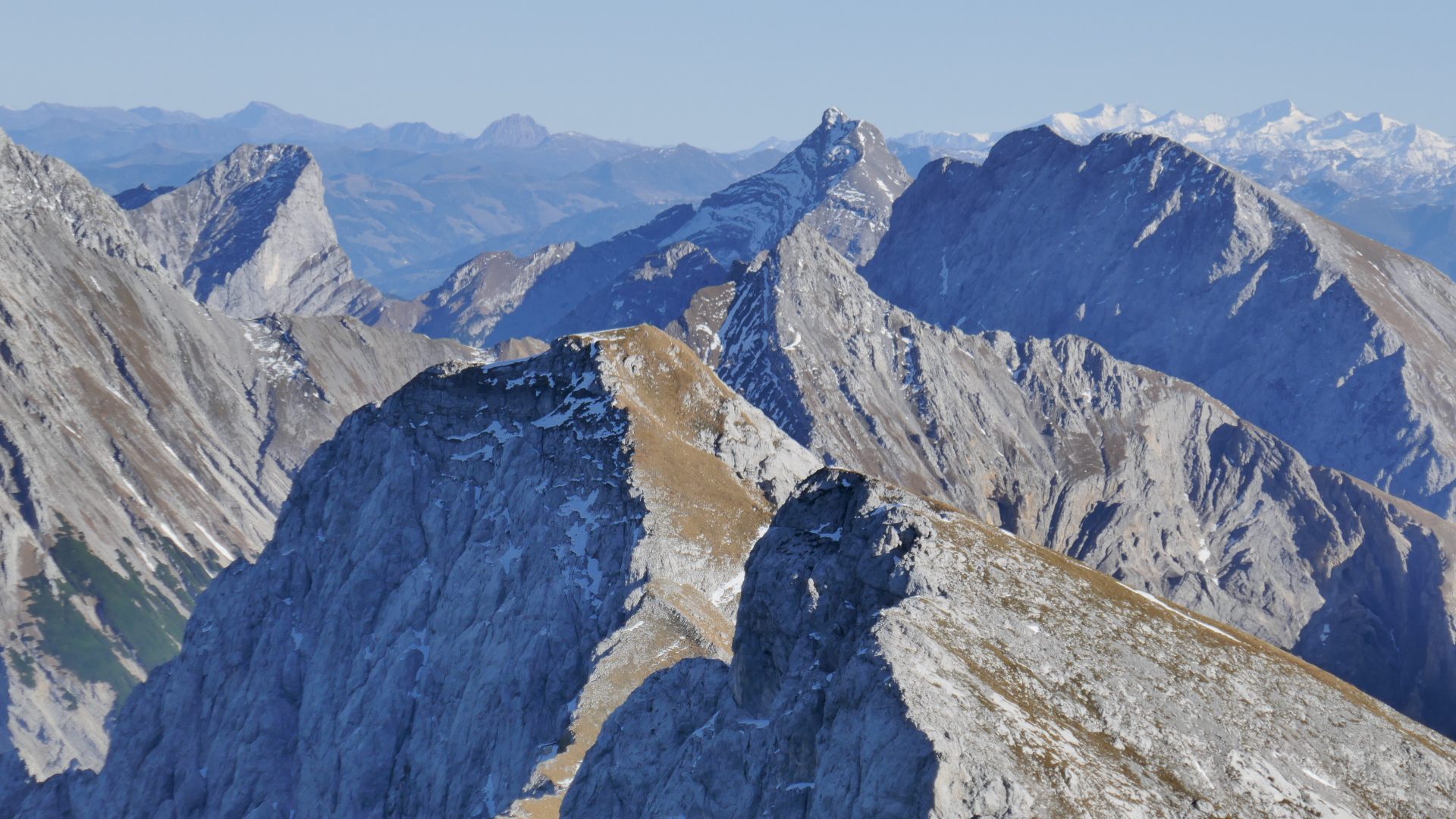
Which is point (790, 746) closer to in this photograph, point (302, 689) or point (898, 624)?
point (898, 624)

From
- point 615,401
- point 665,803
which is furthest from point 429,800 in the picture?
point 665,803

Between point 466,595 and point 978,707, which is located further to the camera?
point 466,595

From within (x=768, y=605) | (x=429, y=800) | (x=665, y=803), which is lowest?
(x=429, y=800)

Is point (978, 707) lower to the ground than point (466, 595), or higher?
higher

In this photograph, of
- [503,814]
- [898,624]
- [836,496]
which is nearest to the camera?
[898,624]
